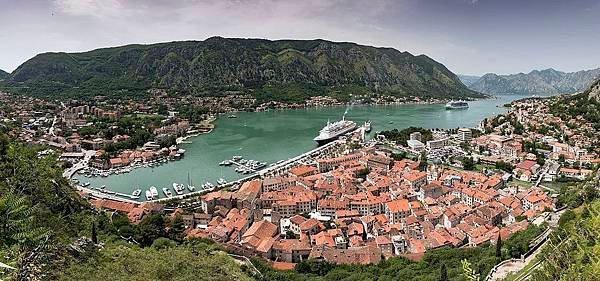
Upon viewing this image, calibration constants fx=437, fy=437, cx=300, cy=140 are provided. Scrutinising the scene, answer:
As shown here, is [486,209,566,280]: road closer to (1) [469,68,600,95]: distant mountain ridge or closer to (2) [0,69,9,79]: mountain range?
(2) [0,69,9,79]: mountain range

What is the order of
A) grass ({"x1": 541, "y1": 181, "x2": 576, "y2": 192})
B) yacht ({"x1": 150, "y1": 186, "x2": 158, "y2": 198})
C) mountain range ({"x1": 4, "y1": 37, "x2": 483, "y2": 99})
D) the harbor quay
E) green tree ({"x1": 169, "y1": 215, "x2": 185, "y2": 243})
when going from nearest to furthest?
green tree ({"x1": 169, "y1": 215, "x2": 185, "y2": 243})
grass ({"x1": 541, "y1": 181, "x2": 576, "y2": 192})
the harbor quay
yacht ({"x1": 150, "y1": 186, "x2": 158, "y2": 198})
mountain range ({"x1": 4, "y1": 37, "x2": 483, "y2": 99})

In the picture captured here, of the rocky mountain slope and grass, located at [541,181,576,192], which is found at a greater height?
the rocky mountain slope

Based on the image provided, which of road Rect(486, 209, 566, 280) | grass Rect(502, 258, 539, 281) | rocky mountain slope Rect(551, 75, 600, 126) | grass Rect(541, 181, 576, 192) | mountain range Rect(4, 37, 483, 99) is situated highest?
mountain range Rect(4, 37, 483, 99)

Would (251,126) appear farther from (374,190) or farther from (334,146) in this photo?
(374,190)

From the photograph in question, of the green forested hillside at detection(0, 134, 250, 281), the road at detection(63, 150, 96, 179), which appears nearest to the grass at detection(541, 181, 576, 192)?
the green forested hillside at detection(0, 134, 250, 281)

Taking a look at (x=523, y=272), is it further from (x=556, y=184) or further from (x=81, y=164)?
(x=81, y=164)

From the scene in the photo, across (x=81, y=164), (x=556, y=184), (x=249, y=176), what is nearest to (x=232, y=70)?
(x=81, y=164)

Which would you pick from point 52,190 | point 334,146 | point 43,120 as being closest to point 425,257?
point 52,190

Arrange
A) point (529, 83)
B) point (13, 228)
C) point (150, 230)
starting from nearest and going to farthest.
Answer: point (13, 228)
point (150, 230)
point (529, 83)
